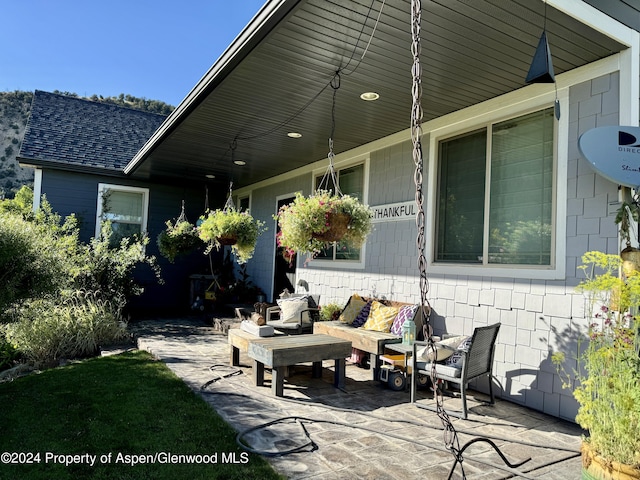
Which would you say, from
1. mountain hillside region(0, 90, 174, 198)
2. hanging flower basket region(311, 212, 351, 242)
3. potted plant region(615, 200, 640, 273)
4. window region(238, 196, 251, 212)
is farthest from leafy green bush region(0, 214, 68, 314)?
mountain hillside region(0, 90, 174, 198)

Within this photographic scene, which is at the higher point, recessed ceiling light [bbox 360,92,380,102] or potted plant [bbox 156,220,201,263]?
recessed ceiling light [bbox 360,92,380,102]

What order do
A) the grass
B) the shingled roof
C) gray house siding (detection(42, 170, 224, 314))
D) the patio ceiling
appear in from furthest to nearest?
gray house siding (detection(42, 170, 224, 314)), the shingled roof, the patio ceiling, the grass

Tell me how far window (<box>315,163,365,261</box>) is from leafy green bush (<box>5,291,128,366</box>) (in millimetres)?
3462

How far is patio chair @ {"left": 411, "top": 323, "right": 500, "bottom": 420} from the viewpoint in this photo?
3.51m

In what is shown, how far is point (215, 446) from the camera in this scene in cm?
279

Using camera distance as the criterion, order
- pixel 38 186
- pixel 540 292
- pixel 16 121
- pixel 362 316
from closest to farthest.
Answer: pixel 540 292 → pixel 362 316 → pixel 38 186 → pixel 16 121

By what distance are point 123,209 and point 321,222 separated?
7.16m

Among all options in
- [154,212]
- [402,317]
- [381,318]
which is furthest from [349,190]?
[154,212]

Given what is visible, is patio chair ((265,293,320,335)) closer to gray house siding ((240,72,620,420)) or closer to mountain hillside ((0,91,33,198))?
gray house siding ((240,72,620,420))

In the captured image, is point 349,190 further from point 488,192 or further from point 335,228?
point 335,228

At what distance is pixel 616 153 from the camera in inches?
126

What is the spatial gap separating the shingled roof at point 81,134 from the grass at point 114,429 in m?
5.47

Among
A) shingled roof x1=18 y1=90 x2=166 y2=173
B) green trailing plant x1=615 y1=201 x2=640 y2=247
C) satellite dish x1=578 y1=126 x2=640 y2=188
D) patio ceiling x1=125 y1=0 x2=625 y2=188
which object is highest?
shingled roof x1=18 y1=90 x2=166 y2=173

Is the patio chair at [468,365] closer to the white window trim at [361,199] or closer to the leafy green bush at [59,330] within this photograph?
the white window trim at [361,199]
